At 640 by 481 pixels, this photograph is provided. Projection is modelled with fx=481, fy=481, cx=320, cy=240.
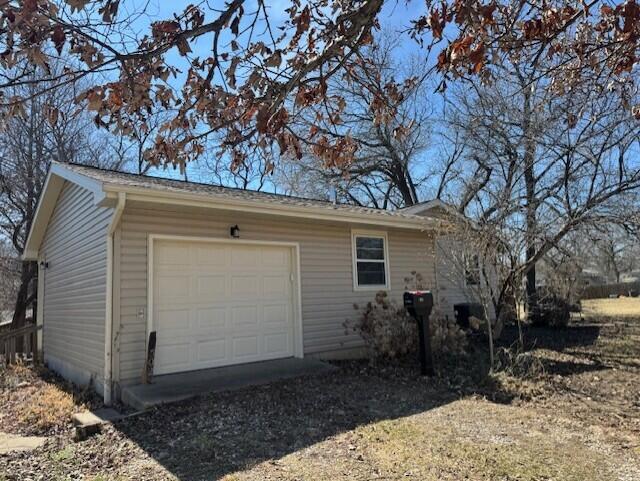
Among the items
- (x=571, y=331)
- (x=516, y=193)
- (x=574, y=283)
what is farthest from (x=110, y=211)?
(x=574, y=283)

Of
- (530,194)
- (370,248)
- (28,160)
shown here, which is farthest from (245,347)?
(28,160)

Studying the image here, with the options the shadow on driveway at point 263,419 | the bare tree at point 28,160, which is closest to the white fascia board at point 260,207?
the shadow on driveway at point 263,419

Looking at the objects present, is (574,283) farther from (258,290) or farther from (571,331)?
(258,290)

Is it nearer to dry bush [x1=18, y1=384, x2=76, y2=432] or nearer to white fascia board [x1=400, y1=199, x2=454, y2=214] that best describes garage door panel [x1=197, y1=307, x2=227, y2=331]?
dry bush [x1=18, y1=384, x2=76, y2=432]

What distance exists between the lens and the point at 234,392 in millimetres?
6344

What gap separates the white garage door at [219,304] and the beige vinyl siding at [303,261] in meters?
0.24

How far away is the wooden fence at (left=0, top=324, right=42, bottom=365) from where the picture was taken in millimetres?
10406

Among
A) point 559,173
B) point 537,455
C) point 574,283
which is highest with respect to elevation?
point 559,173

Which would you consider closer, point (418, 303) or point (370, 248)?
point (418, 303)

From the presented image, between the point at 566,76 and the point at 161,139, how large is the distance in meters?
3.93

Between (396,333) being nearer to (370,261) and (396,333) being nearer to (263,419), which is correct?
(370,261)

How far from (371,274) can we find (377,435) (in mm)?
5381

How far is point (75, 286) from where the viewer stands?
8.55 m

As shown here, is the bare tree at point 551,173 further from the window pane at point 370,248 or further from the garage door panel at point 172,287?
the garage door panel at point 172,287
